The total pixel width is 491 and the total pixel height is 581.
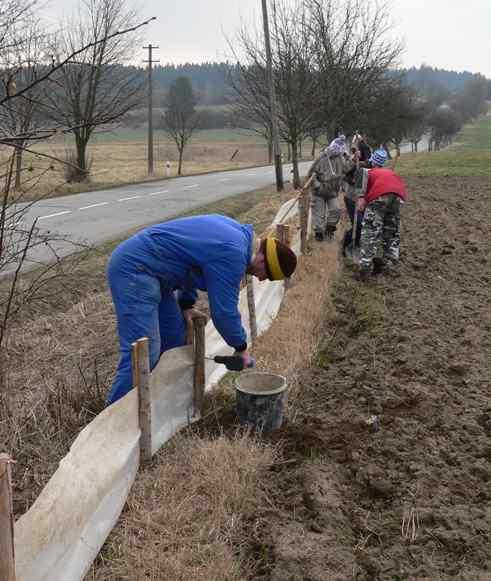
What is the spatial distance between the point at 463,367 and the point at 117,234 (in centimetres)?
824

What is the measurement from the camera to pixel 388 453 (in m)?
3.93

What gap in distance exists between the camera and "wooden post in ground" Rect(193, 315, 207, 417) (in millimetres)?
4055

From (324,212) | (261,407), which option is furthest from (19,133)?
(324,212)

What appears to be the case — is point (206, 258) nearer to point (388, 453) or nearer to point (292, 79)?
point (388, 453)

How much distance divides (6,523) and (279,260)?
2.21 metres

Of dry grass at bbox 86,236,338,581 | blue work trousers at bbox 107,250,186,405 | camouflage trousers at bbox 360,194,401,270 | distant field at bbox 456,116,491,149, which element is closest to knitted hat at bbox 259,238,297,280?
blue work trousers at bbox 107,250,186,405

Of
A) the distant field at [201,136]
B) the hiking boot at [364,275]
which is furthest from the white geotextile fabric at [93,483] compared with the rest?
the distant field at [201,136]

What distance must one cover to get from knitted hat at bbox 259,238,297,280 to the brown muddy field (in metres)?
1.14

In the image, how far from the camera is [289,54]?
19297mm

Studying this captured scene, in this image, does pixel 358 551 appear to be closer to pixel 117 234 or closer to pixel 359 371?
pixel 359 371

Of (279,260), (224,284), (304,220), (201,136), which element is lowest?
(304,220)

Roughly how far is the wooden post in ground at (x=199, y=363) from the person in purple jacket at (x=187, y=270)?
0.81ft

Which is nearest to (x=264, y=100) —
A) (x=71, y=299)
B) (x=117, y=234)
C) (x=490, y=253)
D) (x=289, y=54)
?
(x=289, y=54)

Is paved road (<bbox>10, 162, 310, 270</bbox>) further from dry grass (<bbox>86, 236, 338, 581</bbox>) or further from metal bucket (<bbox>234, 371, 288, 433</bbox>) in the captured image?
dry grass (<bbox>86, 236, 338, 581</bbox>)
